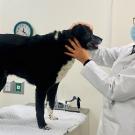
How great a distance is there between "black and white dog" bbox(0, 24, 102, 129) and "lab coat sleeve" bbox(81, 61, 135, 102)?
0.12 m

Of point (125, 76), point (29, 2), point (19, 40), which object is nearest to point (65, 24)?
point (29, 2)

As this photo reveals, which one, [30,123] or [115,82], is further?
[30,123]

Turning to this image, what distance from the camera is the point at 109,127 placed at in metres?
1.60

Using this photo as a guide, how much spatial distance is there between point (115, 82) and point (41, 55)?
1.28 feet

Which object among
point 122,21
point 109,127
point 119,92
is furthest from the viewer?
point 122,21

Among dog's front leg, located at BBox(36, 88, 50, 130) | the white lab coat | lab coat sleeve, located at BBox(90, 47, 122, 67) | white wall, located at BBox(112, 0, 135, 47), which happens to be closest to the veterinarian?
the white lab coat

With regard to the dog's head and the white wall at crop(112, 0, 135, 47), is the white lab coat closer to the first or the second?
the dog's head

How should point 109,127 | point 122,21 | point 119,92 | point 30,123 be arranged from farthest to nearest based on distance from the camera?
point 122,21
point 30,123
point 109,127
point 119,92

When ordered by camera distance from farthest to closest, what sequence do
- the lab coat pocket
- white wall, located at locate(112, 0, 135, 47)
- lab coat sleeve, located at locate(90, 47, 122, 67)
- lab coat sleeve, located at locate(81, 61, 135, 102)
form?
white wall, located at locate(112, 0, 135, 47) → lab coat sleeve, located at locate(90, 47, 122, 67) → the lab coat pocket → lab coat sleeve, located at locate(81, 61, 135, 102)

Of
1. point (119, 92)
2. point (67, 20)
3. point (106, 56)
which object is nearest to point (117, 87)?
point (119, 92)

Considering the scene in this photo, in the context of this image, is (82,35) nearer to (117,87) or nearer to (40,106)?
(117,87)

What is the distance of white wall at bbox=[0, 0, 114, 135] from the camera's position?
2381 millimetres

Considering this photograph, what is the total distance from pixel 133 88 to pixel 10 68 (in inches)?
25.2

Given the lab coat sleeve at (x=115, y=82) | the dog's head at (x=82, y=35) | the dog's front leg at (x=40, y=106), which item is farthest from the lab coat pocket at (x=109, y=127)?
the dog's head at (x=82, y=35)
